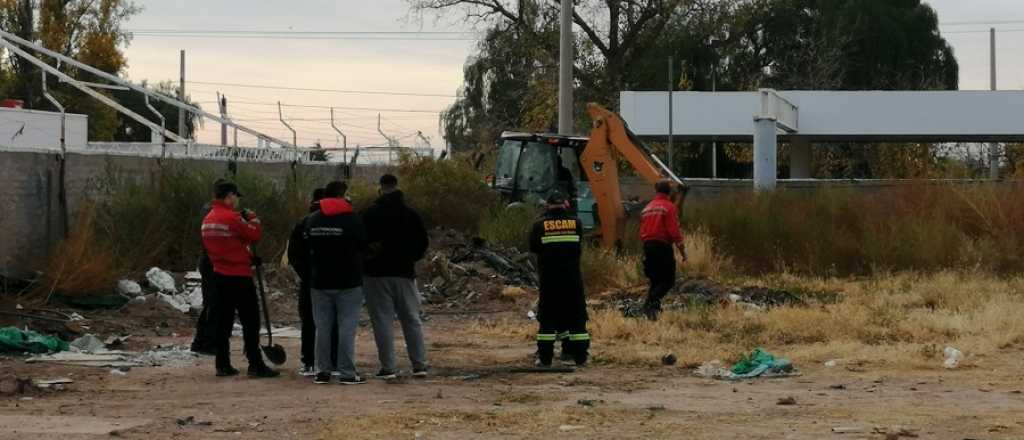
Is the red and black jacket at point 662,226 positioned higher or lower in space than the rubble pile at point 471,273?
higher

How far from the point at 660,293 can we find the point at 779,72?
147 ft

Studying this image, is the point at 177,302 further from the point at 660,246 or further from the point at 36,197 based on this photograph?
the point at 660,246

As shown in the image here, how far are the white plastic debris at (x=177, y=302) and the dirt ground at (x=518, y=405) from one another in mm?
4716

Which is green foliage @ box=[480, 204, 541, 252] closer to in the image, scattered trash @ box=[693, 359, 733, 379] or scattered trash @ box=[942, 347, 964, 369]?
scattered trash @ box=[693, 359, 733, 379]

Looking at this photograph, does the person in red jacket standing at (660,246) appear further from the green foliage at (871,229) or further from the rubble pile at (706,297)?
the green foliage at (871,229)

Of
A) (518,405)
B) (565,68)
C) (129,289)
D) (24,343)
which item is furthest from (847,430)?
(565,68)

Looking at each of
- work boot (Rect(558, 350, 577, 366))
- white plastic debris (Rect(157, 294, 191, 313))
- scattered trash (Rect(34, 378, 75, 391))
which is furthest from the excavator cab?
scattered trash (Rect(34, 378, 75, 391))

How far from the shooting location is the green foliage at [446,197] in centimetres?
2808

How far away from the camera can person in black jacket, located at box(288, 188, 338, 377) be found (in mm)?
14102

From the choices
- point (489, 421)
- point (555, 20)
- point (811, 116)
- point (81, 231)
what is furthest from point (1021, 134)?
point (489, 421)

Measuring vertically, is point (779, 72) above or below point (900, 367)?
above

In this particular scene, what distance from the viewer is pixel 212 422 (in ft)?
36.4

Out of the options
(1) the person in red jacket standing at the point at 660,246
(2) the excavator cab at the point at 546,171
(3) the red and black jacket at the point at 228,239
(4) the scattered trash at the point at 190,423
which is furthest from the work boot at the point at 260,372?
(2) the excavator cab at the point at 546,171

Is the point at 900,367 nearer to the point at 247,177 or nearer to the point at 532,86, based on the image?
the point at 247,177
